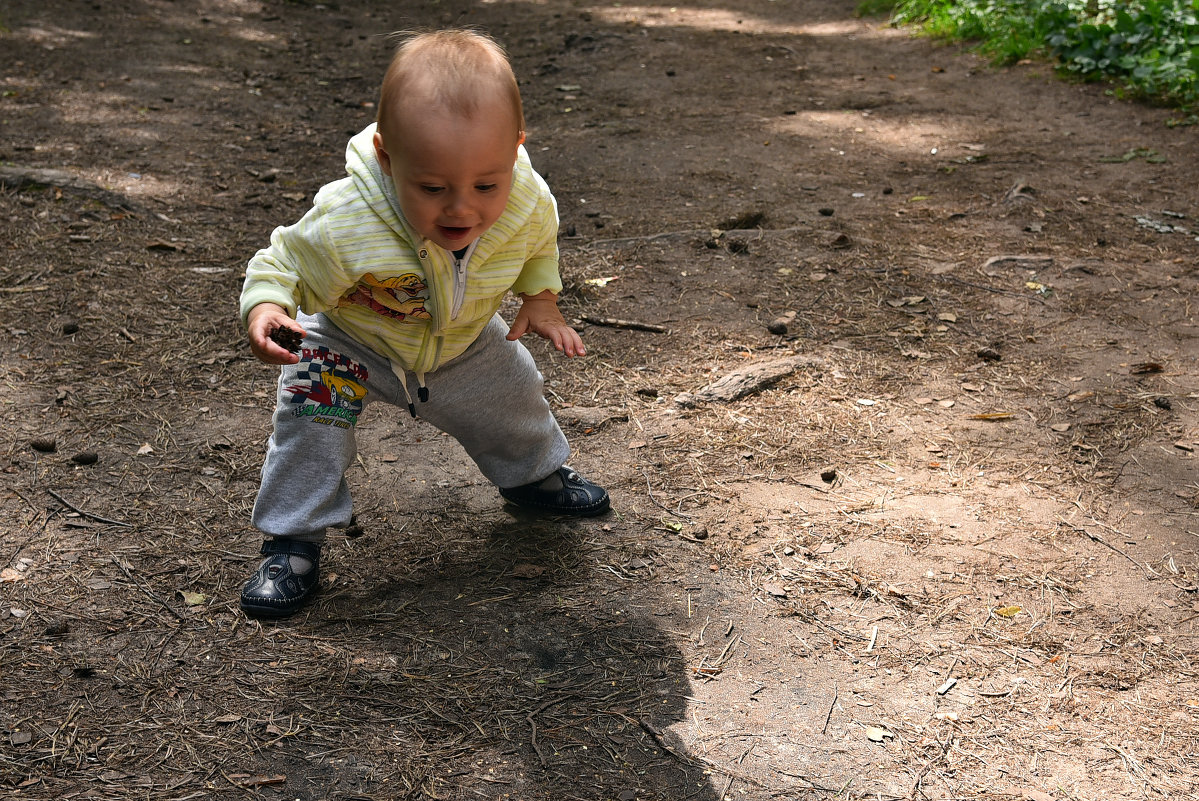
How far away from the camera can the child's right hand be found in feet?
6.93

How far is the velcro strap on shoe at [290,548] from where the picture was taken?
253 cm

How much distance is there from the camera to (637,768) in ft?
6.72

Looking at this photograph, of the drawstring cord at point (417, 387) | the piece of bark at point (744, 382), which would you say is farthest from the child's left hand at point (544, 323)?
the piece of bark at point (744, 382)

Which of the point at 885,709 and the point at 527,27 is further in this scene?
the point at 527,27

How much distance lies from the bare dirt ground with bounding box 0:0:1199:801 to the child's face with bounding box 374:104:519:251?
978 mm

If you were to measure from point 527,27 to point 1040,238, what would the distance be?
21.5 ft

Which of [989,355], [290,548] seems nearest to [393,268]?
[290,548]

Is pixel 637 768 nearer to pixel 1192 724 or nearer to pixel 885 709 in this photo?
pixel 885 709

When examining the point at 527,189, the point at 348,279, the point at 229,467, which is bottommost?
the point at 229,467

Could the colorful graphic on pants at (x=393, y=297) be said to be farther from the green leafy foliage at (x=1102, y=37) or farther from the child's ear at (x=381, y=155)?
the green leafy foliage at (x=1102, y=37)

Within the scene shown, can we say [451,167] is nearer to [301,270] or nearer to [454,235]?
[454,235]

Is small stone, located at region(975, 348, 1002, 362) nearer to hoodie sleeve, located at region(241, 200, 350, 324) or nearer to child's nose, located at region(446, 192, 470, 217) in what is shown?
child's nose, located at region(446, 192, 470, 217)

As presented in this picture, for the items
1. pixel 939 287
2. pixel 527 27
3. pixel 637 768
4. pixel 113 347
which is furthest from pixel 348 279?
pixel 527 27

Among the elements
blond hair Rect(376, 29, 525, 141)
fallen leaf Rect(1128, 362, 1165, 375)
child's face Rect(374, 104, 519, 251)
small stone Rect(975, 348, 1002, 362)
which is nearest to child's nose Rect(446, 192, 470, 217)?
child's face Rect(374, 104, 519, 251)
